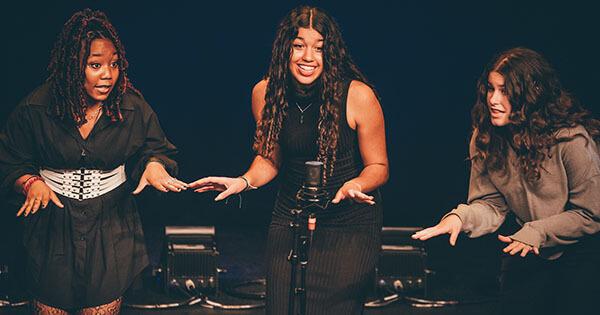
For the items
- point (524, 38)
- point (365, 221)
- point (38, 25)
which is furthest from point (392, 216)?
point (365, 221)

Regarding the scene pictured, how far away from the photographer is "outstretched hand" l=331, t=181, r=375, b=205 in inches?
145

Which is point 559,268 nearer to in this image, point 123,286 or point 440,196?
point 123,286

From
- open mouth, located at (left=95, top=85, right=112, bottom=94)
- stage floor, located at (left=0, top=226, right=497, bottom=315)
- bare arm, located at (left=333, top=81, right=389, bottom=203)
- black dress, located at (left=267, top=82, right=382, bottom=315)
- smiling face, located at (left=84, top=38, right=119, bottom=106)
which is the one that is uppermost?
smiling face, located at (left=84, top=38, right=119, bottom=106)

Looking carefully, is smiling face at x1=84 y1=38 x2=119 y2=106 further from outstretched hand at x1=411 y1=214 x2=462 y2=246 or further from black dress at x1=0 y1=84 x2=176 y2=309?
outstretched hand at x1=411 y1=214 x2=462 y2=246

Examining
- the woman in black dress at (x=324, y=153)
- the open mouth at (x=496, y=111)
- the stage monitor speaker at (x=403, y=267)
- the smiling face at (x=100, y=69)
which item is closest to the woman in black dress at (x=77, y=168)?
the smiling face at (x=100, y=69)

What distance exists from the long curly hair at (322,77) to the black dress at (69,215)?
612mm

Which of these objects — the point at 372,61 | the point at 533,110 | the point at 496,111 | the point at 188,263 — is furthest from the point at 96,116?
the point at 372,61

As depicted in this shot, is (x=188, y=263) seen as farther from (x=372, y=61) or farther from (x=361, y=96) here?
(x=361, y=96)

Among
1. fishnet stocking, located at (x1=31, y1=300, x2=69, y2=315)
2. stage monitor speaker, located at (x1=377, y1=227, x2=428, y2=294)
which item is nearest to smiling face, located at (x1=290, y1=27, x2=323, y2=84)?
fishnet stocking, located at (x1=31, y1=300, x2=69, y2=315)

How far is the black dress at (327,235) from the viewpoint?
393cm

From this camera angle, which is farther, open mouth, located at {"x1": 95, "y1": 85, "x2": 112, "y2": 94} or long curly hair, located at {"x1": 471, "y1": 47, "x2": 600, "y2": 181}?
open mouth, located at {"x1": 95, "y1": 85, "x2": 112, "y2": 94}

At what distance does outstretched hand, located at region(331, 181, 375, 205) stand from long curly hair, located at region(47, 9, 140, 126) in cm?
103

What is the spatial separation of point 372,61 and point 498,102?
324 cm

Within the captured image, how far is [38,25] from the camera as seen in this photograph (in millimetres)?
6789
